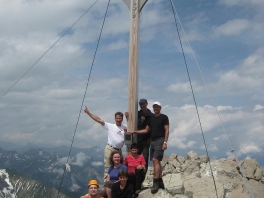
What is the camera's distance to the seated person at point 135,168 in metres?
9.25

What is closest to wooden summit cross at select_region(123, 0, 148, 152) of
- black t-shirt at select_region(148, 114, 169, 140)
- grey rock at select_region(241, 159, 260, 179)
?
black t-shirt at select_region(148, 114, 169, 140)

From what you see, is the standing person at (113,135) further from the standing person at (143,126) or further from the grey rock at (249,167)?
the grey rock at (249,167)

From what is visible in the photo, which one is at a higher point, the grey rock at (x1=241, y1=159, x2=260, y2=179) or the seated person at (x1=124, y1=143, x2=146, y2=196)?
the grey rock at (x1=241, y1=159, x2=260, y2=179)

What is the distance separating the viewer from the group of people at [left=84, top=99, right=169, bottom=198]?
873 centimetres

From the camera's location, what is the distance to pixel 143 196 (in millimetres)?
9453

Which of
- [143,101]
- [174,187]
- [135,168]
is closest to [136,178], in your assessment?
[135,168]

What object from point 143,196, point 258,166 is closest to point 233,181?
point 258,166

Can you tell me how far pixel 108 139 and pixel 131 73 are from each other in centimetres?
225

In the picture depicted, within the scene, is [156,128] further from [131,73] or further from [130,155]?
[131,73]

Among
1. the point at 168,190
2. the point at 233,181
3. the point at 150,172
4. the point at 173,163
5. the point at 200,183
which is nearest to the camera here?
the point at 168,190

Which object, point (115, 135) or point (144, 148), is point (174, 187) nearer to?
point (144, 148)

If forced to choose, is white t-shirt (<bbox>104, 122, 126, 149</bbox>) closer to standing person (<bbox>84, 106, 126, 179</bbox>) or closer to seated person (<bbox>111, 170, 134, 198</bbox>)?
standing person (<bbox>84, 106, 126, 179</bbox>)

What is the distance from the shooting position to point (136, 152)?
960cm

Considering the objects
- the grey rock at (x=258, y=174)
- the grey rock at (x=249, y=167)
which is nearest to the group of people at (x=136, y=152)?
the grey rock at (x=249, y=167)
